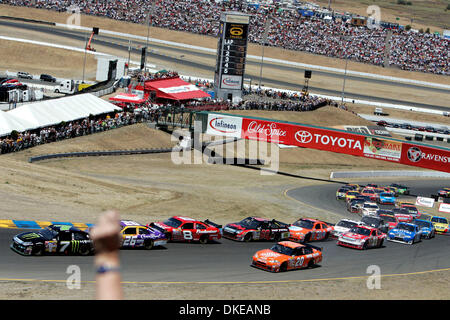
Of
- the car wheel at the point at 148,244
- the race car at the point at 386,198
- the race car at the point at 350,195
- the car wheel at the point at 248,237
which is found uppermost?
the car wheel at the point at 148,244

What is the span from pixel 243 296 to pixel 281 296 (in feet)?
4.72

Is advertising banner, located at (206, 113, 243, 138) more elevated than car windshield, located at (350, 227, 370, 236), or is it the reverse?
advertising banner, located at (206, 113, 243, 138)

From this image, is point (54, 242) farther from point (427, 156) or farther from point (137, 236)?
point (427, 156)

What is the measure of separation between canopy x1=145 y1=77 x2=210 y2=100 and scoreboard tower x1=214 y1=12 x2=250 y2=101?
4192 millimetres

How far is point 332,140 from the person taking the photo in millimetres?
55125

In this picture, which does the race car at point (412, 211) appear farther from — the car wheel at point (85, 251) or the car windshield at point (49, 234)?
the car windshield at point (49, 234)

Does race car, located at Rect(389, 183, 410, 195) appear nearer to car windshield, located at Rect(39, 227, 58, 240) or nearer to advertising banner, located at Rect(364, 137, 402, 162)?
advertising banner, located at Rect(364, 137, 402, 162)

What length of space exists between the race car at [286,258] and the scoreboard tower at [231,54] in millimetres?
47556

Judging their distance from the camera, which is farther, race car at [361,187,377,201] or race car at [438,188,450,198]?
race car at [438,188,450,198]

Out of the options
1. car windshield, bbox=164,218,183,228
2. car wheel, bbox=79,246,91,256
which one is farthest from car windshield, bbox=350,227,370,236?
car wheel, bbox=79,246,91,256

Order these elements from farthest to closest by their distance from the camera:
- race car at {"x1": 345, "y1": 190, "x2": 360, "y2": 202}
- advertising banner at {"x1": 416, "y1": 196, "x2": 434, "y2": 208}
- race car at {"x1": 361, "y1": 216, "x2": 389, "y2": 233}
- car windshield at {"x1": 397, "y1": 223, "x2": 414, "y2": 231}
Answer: advertising banner at {"x1": 416, "y1": 196, "x2": 434, "y2": 208} → race car at {"x1": 345, "y1": 190, "x2": 360, "y2": 202} → race car at {"x1": 361, "y1": 216, "x2": 389, "y2": 233} → car windshield at {"x1": 397, "y1": 223, "x2": 414, "y2": 231}

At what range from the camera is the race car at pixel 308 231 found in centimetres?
3139

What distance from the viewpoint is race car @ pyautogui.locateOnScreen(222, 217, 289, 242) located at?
1170 inches

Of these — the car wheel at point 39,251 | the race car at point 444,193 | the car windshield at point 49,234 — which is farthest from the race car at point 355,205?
the car wheel at point 39,251
